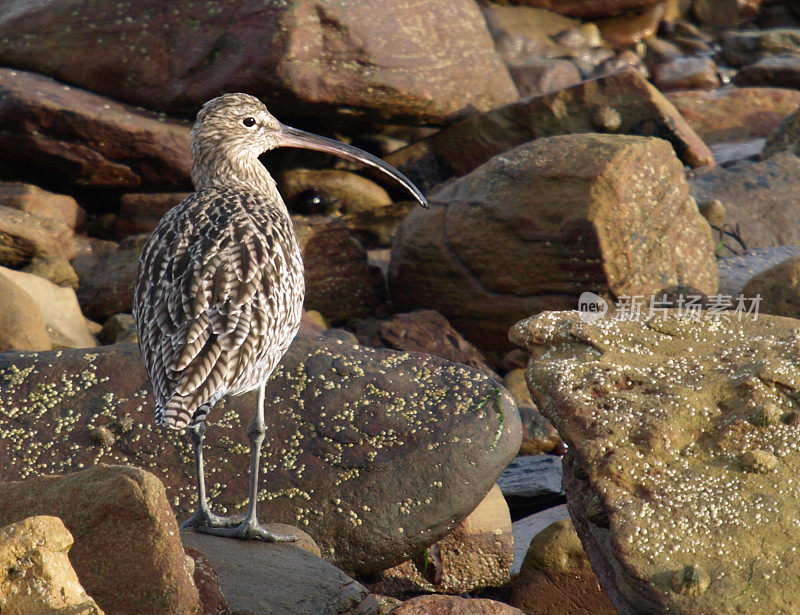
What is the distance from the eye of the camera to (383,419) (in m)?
6.33

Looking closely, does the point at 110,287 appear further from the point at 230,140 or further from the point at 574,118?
the point at 574,118

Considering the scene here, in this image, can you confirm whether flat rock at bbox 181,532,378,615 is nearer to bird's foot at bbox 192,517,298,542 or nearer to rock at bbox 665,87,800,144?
bird's foot at bbox 192,517,298,542

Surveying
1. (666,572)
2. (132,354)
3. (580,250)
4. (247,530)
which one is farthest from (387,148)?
(666,572)

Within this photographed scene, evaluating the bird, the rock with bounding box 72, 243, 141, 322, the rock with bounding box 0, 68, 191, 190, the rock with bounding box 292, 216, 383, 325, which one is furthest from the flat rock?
the rock with bounding box 0, 68, 191, 190

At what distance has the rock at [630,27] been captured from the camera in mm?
22719

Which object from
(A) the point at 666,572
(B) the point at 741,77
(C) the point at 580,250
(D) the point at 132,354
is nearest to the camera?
(A) the point at 666,572

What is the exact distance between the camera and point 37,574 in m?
3.33

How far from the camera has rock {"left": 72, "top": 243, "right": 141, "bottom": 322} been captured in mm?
9703

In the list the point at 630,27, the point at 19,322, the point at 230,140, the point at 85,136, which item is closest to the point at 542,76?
the point at 630,27

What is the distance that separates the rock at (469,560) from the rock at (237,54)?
6.36 meters

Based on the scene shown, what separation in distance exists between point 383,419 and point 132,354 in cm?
179

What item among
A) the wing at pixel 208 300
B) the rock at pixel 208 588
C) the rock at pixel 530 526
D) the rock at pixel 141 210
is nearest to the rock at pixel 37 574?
the rock at pixel 208 588

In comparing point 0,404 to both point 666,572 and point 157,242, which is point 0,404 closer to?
point 157,242

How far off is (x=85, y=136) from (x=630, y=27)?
15624mm
